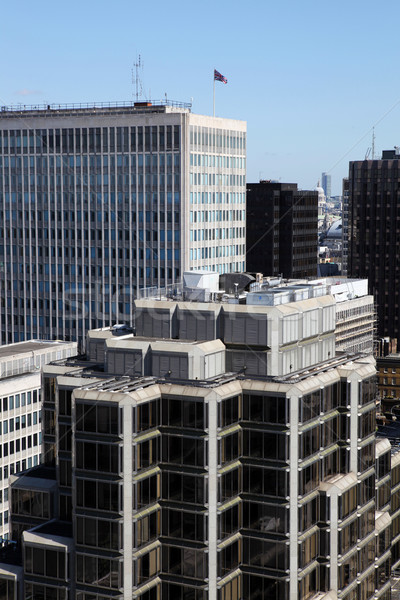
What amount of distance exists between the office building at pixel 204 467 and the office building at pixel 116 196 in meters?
96.2

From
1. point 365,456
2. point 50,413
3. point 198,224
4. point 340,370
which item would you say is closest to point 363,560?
point 365,456

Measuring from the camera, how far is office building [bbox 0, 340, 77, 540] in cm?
14900

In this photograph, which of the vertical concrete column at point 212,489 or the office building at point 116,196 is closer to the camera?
the vertical concrete column at point 212,489

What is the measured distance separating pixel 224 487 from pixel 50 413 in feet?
66.6

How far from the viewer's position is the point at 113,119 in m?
186

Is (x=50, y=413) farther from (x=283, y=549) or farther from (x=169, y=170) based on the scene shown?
(x=169, y=170)

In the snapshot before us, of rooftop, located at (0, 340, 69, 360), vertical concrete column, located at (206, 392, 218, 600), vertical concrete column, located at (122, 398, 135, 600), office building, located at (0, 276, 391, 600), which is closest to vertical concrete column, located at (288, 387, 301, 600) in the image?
office building, located at (0, 276, 391, 600)

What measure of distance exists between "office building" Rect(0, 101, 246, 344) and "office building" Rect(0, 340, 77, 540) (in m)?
34.6

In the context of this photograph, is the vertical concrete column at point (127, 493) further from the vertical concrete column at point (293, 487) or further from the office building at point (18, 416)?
the office building at point (18, 416)

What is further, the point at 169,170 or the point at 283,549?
the point at 169,170

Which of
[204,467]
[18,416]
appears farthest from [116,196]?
[204,467]

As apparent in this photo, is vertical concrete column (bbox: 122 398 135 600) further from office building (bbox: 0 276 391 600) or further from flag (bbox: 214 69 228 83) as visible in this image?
flag (bbox: 214 69 228 83)

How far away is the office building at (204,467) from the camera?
78.9 m

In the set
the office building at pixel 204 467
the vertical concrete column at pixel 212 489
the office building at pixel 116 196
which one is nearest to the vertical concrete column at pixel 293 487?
the office building at pixel 204 467
